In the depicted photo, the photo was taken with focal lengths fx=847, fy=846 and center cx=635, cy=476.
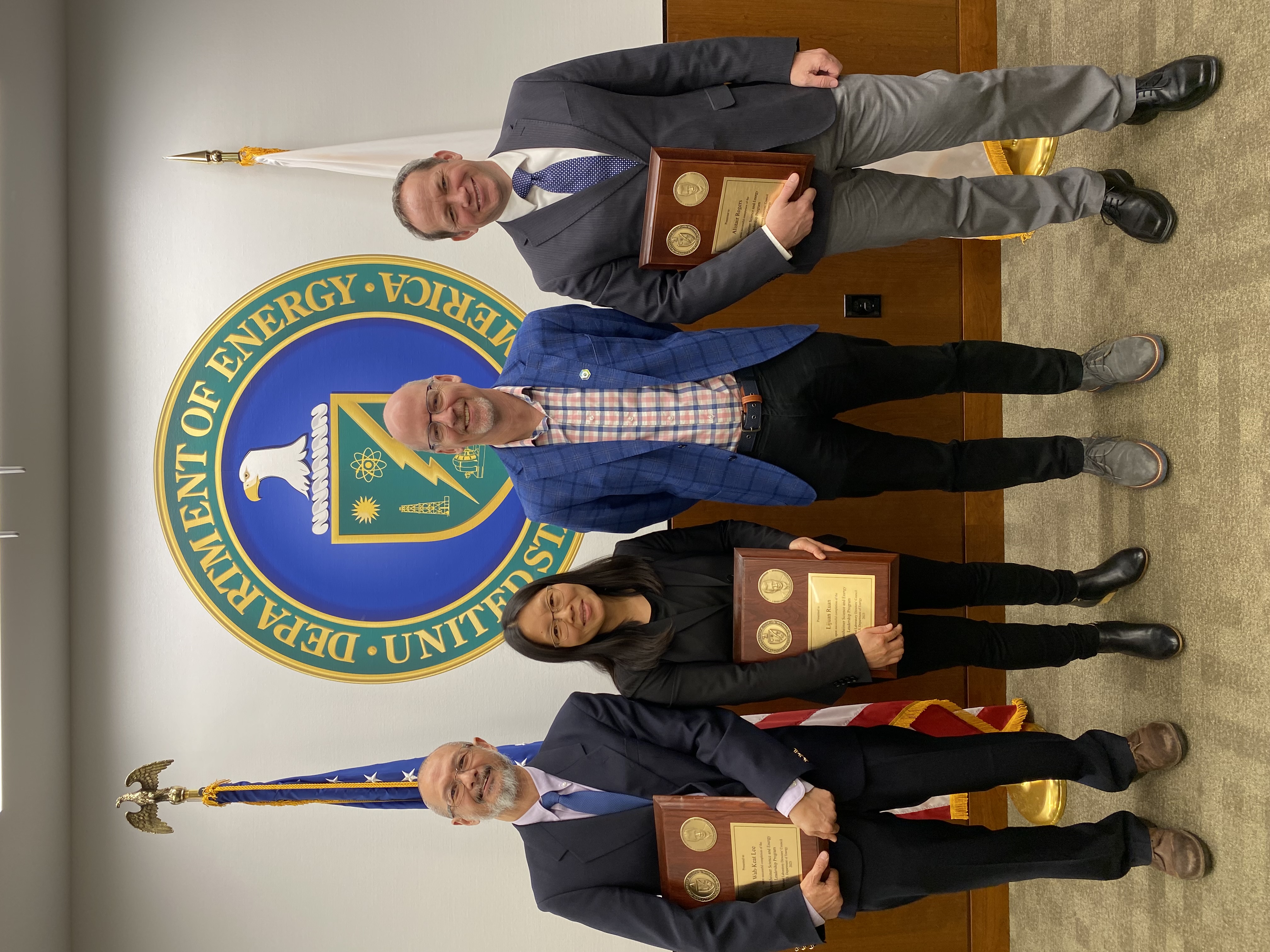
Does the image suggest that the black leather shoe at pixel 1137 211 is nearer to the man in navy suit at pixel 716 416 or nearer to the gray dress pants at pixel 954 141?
the gray dress pants at pixel 954 141

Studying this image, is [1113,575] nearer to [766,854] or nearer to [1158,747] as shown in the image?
[1158,747]

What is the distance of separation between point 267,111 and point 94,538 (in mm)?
1633

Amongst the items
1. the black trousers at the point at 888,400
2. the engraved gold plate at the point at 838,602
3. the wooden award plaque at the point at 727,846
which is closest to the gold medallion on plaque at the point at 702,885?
the wooden award plaque at the point at 727,846

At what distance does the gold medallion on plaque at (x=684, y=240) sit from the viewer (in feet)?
7.32

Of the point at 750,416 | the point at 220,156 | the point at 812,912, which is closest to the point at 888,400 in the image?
the point at 750,416

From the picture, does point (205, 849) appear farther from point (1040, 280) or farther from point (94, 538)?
point (1040, 280)

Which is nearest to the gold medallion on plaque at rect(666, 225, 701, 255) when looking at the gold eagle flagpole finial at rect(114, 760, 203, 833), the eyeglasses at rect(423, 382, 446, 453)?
the eyeglasses at rect(423, 382, 446, 453)

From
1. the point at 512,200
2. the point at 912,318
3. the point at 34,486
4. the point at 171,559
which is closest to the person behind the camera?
the point at 512,200

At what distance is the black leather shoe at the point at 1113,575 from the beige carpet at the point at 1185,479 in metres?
0.04

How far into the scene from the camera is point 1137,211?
2516 mm

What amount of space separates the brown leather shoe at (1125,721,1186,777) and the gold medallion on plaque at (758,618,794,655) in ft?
3.61

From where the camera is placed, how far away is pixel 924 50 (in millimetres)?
Answer: 3365

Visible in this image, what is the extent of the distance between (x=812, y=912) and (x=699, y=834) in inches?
13.1

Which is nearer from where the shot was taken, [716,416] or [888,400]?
[716,416]
